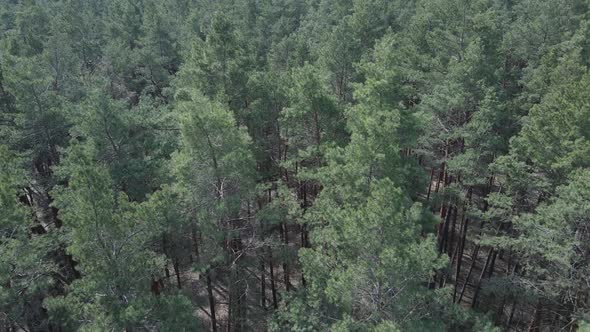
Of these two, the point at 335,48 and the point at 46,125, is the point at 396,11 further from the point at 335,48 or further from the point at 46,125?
the point at 46,125

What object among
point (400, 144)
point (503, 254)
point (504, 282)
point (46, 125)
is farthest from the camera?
point (503, 254)

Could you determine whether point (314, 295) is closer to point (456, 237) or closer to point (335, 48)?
point (335, 48)

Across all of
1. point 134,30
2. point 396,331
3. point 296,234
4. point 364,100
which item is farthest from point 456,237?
point 134,30

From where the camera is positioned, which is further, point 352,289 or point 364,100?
point 364,100

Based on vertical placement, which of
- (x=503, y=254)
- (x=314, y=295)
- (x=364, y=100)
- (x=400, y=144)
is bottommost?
(x=503, y=254)

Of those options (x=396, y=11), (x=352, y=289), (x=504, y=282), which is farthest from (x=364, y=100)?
(x=396, y=11)

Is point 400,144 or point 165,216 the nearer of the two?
point 165,216

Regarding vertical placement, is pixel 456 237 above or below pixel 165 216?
below

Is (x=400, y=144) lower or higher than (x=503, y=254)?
higher

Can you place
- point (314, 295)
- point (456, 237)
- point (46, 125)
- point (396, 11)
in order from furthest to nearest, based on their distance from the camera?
1. point (396, 11)
2. point (456, 237)
3. point (46, 125)
4. point (314, 295)
